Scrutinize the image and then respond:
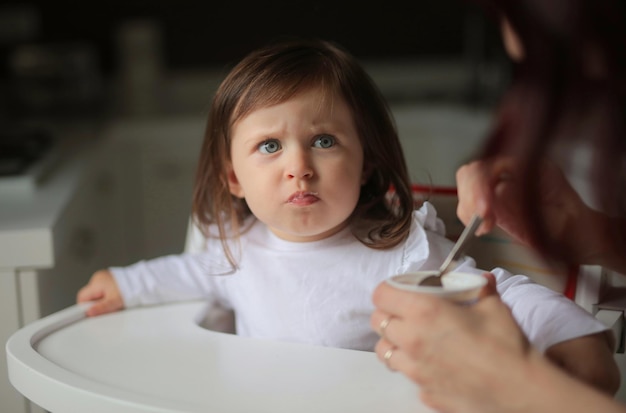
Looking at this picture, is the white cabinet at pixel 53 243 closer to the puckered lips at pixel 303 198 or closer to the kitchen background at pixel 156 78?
the kitchen background at pixel 156 78

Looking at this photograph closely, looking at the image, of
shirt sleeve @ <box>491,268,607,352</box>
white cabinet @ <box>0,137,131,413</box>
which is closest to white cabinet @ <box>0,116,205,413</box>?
white cabinet @ <box>0,137,131,413</box>

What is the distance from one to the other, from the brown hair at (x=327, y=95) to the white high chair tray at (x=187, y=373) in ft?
0.39

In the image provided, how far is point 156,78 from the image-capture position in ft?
6.59

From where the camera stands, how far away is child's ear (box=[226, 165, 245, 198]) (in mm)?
743

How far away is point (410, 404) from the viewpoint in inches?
23.5

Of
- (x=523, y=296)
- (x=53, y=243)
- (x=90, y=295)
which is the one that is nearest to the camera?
(x=523, y=296)

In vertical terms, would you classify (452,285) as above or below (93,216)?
above

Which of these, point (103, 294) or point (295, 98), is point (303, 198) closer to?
point (295, 98)

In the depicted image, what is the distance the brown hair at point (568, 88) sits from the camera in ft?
1.66

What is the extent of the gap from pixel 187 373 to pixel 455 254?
0.23 meters

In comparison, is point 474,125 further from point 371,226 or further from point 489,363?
point 489,363

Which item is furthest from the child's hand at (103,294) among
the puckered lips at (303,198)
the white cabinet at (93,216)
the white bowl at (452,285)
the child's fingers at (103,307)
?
the white bowl at (452,285)

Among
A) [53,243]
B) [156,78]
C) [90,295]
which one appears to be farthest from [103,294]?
[156,78]

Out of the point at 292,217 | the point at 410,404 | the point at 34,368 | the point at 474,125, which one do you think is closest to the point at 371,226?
the point at 292,217
